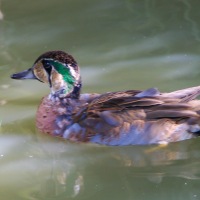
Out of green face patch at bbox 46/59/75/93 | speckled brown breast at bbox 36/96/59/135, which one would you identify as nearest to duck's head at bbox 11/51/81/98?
green face patch at bbox 46/59/75/93

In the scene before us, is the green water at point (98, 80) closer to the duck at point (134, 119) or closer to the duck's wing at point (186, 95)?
the duck at point (134, 119)

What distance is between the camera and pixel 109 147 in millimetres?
6719

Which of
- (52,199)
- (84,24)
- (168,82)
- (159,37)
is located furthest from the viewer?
(84,24)

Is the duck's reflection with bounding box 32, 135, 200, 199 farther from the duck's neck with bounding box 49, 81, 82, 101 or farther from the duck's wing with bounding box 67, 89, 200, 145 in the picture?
the duck's neck with bounding box 49, 81, 82, 101

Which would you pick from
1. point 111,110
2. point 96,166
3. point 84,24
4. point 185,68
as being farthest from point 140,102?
point 84,24

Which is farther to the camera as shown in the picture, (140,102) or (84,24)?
(84,24)

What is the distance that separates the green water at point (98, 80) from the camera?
19.7 ft

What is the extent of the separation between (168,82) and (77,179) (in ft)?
7.18

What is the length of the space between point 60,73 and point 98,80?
107 centimetres

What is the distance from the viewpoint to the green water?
600 cm

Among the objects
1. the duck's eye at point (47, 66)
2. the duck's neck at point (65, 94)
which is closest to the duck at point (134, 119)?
the duck's neck at point (65, 94)

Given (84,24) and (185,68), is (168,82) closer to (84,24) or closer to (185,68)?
(185,68)

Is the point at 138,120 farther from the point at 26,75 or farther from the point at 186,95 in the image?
the point at 26,75

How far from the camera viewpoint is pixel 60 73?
7.09 metres
